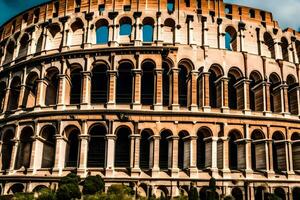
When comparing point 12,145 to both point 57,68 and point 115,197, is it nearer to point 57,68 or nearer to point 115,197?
point 57,68

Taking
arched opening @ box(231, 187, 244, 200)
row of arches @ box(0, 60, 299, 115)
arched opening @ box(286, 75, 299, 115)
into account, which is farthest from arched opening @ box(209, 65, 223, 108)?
arched opening @ box(286, 75, 299, 115)

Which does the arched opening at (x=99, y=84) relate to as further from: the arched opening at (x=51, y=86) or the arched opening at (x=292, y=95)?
the arched opening at (x=292, y=95)

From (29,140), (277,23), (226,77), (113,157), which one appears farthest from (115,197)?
(277,23)

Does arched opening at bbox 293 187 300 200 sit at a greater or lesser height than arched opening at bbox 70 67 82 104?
lesser

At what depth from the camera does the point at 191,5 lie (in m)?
28.1

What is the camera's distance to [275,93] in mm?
28594

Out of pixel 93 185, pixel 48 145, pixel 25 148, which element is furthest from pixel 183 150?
pixel 25 148

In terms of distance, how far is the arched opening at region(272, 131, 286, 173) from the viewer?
26.4m

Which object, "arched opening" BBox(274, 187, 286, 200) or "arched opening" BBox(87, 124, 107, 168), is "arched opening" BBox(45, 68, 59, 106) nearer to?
"arched opening" BBox(87, 124, 107, 168)

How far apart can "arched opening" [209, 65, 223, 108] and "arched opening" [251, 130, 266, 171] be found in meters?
3.67

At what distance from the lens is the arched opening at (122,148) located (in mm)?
25203

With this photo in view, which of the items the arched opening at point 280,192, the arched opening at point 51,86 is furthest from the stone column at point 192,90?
the arched opening at point 51,86

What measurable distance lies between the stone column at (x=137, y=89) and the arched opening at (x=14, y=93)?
34.4 feet

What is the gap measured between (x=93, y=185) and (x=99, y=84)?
29.5 feet
